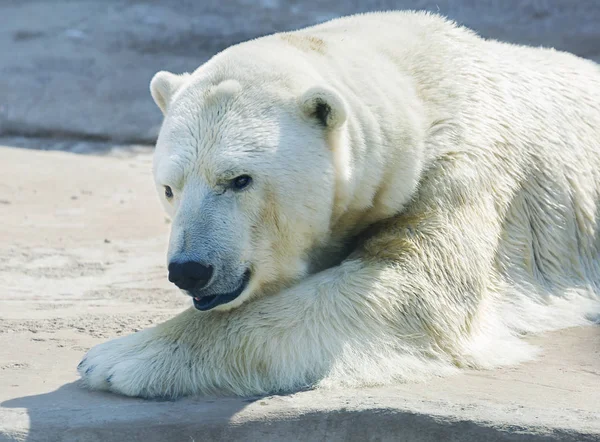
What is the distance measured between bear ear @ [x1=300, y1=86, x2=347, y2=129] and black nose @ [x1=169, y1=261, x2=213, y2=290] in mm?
594

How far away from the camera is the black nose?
281cm

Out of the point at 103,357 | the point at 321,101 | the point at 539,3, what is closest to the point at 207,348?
the point at 103,357

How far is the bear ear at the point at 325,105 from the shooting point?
3.06 metres

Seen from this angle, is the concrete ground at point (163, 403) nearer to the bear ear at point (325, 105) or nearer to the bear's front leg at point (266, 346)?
the bear's front leg at point (266, 346)

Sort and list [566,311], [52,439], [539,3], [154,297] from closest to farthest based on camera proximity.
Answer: [52,439] < [566,311] < [154,297] < [539,3]

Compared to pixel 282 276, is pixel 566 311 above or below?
below

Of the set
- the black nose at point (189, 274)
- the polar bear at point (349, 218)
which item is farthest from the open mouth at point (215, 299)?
the black nose at point (189, 274)

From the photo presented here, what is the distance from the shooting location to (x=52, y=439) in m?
2.56

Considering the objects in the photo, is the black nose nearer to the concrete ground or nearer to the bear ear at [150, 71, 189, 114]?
the concrete ground

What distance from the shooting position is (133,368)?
300cm

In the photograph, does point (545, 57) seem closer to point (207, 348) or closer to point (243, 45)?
point (243, 45)

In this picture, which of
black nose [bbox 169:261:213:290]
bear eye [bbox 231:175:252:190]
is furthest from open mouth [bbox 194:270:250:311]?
bear eye [bbox 231:175:252:190]

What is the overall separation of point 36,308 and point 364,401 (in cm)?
178

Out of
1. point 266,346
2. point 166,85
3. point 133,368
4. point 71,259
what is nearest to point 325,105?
point 166,85
